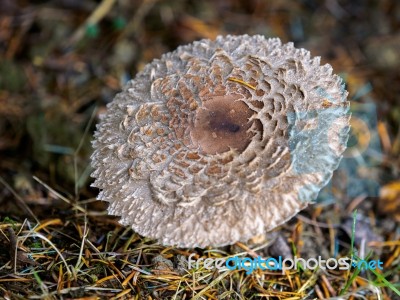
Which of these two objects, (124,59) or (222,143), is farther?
(124,59)

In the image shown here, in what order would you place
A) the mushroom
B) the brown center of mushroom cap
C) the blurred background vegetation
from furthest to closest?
the blurred background vegetation, the brown center of mushroom cap, the mushroom

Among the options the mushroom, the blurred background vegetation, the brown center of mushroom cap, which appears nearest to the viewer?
the mushroom

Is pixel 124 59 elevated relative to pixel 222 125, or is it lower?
elevated

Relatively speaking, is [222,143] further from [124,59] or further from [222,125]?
[124,59]

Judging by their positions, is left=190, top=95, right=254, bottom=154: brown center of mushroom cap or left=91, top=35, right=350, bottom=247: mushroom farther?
left=190, top=95, right=254, bottom=154: brown center of mushroom cap

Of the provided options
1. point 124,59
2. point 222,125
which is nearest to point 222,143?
point 222,125

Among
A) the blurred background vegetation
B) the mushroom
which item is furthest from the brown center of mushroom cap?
the blurred background vegetation

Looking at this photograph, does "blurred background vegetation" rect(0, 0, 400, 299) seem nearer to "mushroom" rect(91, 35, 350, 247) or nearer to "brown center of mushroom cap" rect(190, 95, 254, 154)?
"mushroom" rect(91, 35, 350, 247)

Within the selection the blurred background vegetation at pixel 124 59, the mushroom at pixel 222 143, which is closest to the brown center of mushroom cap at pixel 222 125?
the mushroom at pixel 222 143
